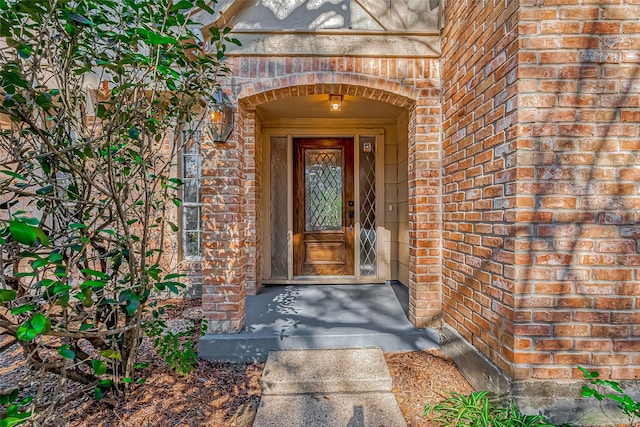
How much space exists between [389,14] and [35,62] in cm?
243

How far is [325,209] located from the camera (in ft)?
13.7

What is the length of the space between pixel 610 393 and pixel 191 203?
13.7ft

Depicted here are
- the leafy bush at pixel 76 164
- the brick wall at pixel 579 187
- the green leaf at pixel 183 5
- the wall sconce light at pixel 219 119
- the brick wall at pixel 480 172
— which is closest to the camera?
the leafy bush at pixel 76 164

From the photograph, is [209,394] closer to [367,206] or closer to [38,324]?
[38,324]

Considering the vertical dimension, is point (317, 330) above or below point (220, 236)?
below

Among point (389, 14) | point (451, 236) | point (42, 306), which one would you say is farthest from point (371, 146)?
point (42, 306)

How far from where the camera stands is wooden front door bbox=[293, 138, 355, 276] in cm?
412

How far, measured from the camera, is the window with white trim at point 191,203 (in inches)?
154

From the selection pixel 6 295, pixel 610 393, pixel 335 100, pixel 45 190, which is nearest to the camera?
pixel 6 295

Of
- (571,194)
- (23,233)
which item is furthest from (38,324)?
(571,194)

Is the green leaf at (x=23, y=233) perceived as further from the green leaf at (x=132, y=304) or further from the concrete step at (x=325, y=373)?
the concrete step at (x=325, y=373)

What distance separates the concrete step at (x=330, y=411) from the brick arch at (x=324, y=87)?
228 cm

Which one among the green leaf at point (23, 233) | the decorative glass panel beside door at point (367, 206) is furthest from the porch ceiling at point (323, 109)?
the green leaf at point (23, 233)

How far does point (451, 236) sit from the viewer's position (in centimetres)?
241
